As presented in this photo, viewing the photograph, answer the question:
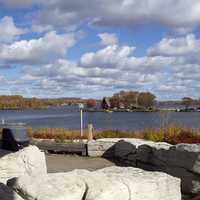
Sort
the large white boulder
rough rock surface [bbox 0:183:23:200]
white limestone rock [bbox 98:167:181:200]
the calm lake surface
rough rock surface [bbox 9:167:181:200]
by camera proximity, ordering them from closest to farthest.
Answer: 1. rough rock surface [bbox 0:183:23:200]
2. rough rock surface [bbox 9:167:181:200]
3. white limestone rock [bbox 98:167:181:200]
4. the large white boulder
5. the calm lake surface

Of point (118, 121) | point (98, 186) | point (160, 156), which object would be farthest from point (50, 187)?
point (118, 121)

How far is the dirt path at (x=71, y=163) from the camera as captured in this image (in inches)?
469

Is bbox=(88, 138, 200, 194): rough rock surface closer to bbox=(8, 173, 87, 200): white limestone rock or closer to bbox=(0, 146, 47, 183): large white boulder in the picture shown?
bbox=(0, 146, 47, 183): large white boulder

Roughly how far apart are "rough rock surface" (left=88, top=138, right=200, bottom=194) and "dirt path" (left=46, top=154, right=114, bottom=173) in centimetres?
45

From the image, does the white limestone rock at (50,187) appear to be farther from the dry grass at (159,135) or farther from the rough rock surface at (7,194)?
the dry grass at (159,135)

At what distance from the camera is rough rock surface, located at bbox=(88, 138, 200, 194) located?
9188 mm

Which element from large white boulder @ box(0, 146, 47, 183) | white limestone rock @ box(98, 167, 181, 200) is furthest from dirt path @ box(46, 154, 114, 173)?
white limestone rock @ box(98, 167, 181, 200)

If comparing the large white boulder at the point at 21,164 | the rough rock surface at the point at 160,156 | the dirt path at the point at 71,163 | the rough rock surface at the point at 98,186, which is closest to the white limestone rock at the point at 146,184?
the rough rock surface at the point at 98,186

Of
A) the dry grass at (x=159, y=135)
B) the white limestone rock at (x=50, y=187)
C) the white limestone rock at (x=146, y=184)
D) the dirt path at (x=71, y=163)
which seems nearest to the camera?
the white limestone rock at (x=50, y=187)

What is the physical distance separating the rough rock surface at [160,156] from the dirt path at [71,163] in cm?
45

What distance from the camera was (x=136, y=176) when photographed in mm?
6477

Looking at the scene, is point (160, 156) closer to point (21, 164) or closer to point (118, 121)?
point (21, 164)

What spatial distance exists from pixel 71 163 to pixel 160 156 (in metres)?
3.13

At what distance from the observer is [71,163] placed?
12805 millimetres
